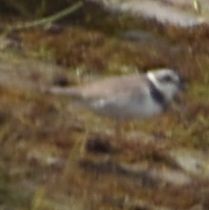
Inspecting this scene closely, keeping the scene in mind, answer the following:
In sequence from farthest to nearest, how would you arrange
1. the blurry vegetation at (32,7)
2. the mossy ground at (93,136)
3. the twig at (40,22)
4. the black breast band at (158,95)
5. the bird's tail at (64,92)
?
the blurry vegetation at (32,7) → the twig at (40,22) → the black breast band at (158,95) → the bird's tail at (64,92) → the mossy ground at (93,136)

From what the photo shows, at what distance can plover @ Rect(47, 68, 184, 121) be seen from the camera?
5.44 meters

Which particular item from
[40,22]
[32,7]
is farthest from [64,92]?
[32,7]

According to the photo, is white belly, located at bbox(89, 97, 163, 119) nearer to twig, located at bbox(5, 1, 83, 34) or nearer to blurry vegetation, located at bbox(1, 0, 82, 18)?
twig, located at bbox(5, 1, 83, 34)

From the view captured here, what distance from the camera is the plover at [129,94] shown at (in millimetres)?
5437

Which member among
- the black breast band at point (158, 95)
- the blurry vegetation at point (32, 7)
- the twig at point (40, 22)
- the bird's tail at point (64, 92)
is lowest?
the blurry vegetation at point (32, 7)

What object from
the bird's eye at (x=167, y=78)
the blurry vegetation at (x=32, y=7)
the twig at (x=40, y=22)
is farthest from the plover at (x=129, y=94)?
the blurry vegetation at (x=32, y=7)

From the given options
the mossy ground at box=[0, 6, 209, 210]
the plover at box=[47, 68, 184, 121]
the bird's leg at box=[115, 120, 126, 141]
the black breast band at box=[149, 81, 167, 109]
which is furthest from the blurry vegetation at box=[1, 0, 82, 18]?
the bird's leg at box=[115, 120, 126, 141]

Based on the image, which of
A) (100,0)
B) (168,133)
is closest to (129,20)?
(100,0)

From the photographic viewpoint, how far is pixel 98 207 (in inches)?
182

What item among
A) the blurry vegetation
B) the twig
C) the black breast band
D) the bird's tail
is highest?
the bird's tail

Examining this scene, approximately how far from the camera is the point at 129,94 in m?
5.56

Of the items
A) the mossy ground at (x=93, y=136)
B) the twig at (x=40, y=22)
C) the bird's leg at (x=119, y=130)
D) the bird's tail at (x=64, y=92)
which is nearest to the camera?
the mossy ground at (x=93, y=136)

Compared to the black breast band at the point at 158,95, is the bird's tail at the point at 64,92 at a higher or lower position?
higher

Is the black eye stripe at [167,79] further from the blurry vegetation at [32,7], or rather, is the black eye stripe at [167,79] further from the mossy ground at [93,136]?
the blurry vegetation at [32,7]
